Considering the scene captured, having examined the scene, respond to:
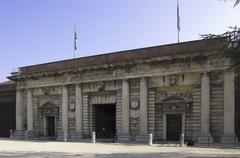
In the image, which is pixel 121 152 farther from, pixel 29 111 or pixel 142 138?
pixel 29 111

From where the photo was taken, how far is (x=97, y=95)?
3828 centimetres

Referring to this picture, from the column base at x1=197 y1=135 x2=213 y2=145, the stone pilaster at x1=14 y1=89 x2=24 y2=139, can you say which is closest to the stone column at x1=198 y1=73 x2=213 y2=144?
the column base at x1=197 y1=135 x2=213 y2=145

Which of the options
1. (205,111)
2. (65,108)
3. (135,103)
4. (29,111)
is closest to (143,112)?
(135,103)

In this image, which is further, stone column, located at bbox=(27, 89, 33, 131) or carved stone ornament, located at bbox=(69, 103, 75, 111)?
stone column, located at bbox=(27, 89, 33, 131)

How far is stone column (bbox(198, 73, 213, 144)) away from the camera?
3058 cm

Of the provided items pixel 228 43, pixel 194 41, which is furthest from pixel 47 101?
pixel 228 43

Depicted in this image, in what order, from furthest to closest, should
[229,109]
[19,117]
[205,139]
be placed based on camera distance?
[19,117] < [205,139] < [229,109]

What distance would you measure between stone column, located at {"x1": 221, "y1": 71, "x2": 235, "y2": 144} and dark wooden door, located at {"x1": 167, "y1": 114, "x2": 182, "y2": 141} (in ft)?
14.2

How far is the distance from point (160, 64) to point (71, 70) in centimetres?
957

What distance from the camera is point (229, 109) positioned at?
1164 inches

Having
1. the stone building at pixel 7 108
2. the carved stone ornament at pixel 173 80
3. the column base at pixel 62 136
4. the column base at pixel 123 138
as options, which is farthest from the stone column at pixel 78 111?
the stone building at pixel 7 108

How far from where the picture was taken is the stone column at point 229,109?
29.4 m

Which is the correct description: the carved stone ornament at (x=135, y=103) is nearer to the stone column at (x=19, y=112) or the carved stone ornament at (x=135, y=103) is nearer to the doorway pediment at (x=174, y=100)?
the doorway pediment at (x=174, y=100)

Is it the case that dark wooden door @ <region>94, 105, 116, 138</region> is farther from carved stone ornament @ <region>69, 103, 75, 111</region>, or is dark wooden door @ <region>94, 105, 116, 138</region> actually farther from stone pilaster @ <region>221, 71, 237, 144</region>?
stone pilaster @ <region>221, 71, 237, 144</region>
